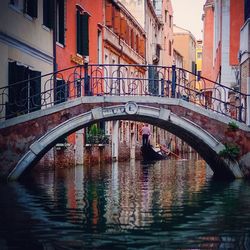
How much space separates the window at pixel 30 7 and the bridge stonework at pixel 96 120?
4.35 m

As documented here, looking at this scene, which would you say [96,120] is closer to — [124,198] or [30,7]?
[124,198]

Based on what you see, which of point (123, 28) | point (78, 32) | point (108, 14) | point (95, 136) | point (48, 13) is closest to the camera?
point (48, 13)

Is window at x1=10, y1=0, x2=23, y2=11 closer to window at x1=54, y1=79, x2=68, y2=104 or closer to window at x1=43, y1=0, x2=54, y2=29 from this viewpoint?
window at x1=43, y1=0, x2=54, y2=29

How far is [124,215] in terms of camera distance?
36.8 feet

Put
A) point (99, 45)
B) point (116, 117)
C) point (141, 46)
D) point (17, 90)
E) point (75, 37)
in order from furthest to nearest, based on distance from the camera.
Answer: point (141, 46), point (99, 45), point (75, 37), point (17, 90), point (116, 117)

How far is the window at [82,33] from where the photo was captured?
28656 millimetres

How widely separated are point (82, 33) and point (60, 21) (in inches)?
113

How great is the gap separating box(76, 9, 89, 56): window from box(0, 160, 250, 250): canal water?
1100cm

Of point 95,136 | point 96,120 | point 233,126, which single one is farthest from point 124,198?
point 95,136

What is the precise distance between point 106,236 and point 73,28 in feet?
64.7

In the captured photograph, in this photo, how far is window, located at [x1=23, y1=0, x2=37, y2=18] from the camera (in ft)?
70.6

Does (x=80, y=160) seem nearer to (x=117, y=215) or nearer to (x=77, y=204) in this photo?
(x=77, y=204)

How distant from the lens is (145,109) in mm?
18766

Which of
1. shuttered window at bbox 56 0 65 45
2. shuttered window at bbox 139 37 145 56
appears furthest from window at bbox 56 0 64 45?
shuttered window at bbox 139 37 145 56
